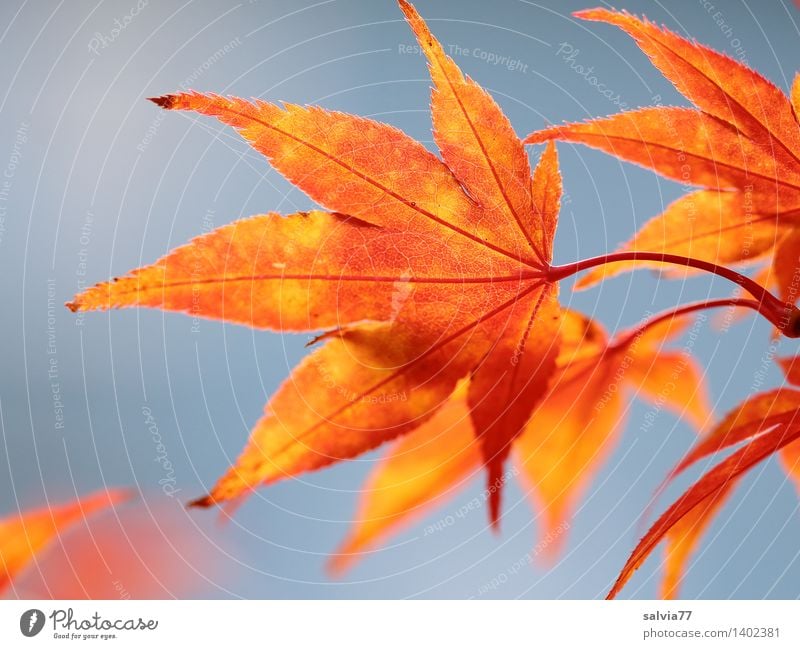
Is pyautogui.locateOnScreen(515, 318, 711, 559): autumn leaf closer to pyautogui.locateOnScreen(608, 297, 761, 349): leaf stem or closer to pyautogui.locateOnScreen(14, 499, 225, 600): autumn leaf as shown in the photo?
pyautogui.locateOnScreen(608, 297, 761, 349): leaf stem

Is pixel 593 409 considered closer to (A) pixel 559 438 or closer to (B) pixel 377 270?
(A) pixel 559 438

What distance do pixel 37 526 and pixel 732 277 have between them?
0.50m

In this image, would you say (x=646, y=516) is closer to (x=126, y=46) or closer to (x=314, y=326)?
(x=314, y=326)

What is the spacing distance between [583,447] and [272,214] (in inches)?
10.7

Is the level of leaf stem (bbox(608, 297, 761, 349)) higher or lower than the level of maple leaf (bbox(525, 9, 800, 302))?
lower

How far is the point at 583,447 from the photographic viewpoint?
17.9 inches

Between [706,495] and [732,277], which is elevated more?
[732,277]

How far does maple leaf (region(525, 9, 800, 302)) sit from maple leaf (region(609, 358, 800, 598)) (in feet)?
0.25

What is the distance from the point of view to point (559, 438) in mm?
445

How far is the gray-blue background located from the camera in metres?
0.44

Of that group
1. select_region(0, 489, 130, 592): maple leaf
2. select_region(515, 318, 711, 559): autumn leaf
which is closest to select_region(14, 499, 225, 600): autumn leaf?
select_region(0, 489, 130, 592): maple leaf
